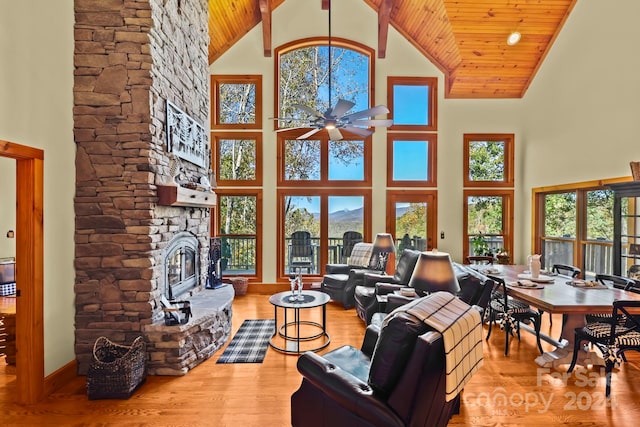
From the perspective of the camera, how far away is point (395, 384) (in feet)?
5.57

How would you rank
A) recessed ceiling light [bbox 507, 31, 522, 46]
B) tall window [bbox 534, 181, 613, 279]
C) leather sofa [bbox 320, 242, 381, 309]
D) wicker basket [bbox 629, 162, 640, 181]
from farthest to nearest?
recessed ceiling light [bbox 507, 31, 522, 46] → leather sofa [bbox 320, 242, 381, 309] → tall window [bbox 534, 181, 613, 279] → wicker basket [bbox 629, 162, 640, 181]

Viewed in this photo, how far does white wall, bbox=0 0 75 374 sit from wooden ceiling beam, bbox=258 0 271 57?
342 centimetres

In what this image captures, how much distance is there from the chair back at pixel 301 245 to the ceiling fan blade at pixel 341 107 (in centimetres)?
297

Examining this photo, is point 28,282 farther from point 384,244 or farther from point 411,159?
point 411,159

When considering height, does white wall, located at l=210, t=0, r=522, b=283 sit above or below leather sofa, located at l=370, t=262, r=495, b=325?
above

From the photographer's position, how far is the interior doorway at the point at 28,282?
256cm

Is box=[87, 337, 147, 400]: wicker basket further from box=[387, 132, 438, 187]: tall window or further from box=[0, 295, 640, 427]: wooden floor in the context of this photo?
box=[387, 132, 438, 187]: tall window

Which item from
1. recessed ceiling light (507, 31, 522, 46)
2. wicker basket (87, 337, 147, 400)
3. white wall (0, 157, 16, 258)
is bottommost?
wicker basket (87, 337, 147, 400)

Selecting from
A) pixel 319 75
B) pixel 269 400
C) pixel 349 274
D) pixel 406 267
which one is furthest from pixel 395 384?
pixel 319 75

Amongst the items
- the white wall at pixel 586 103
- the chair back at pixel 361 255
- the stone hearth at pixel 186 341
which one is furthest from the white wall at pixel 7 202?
the white wall at pixel 586 103

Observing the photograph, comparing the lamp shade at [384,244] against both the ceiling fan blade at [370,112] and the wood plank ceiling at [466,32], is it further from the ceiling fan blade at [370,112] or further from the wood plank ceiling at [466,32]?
the wood plank ceiling at [466,32]

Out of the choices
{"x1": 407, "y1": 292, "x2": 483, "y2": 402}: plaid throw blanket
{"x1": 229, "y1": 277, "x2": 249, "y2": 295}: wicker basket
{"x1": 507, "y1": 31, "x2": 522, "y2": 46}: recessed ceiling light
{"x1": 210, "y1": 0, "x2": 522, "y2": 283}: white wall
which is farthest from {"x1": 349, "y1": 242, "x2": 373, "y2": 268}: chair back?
{"x1": 507, "y1": 31, "x2": 522, "y2": 46}: recessed ceiling light

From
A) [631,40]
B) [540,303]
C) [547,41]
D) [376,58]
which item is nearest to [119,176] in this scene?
[540,303]

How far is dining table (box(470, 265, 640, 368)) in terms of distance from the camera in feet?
9.09
